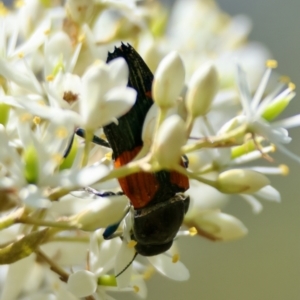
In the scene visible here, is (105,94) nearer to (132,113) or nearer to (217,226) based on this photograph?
(132,113)

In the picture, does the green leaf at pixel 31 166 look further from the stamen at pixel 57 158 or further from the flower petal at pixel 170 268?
the flower petal at pixel 170 268

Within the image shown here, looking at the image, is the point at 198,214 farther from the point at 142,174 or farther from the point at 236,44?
the point at 236,44

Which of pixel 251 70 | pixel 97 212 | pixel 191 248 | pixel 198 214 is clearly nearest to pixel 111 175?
pixel 97 212

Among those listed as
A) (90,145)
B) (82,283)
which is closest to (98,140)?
(90,145)

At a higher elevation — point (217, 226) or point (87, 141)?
point (87, 141)

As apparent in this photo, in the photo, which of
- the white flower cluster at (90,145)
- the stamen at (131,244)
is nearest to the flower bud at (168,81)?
the white flower cluster at (90,145)

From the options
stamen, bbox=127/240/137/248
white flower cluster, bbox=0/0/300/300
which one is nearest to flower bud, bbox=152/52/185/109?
white flower cluster, bbox=0/0/300/300
